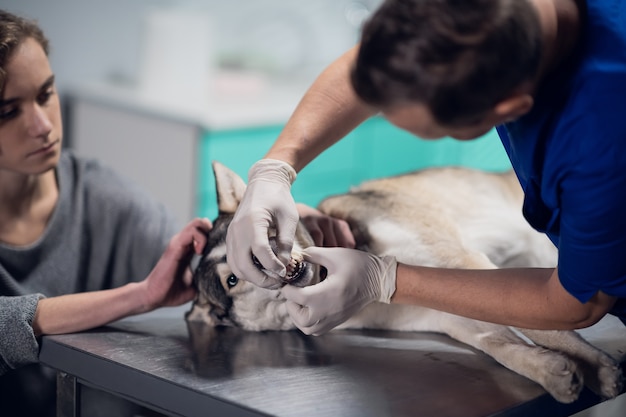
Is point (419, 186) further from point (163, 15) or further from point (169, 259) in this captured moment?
point (163, 15)

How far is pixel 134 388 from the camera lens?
1.41 metres

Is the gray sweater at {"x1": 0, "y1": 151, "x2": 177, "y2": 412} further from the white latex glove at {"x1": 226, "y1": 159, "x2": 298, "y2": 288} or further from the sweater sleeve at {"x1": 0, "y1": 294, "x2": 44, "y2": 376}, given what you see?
the white latex glove at {"x1": 226, "y1": 159, "x2": 298, "y2": 288}

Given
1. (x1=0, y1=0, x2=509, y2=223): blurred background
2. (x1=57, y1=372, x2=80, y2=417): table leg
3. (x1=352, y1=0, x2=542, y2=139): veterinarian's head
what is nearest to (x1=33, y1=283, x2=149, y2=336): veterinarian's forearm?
(x1=57, y1=372, x2=80, y2=417): table leg

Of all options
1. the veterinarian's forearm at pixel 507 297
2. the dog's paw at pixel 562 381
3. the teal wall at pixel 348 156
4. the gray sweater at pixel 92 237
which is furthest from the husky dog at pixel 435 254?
the teal wall at pixel 348 156

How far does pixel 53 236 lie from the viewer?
1965 mm

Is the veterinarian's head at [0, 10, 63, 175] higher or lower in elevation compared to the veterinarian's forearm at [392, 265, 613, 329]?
higher

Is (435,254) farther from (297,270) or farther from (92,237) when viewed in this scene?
(92,237)

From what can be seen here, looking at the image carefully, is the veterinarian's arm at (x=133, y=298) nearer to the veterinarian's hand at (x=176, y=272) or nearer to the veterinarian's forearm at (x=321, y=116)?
the veterinarian's hand at (x=176, y=272)

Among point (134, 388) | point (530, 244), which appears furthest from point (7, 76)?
point (530, 244)

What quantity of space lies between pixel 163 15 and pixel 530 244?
199 cm

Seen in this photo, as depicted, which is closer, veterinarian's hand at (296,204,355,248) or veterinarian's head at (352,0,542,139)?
veterinarian's head at (352,0,542,139)

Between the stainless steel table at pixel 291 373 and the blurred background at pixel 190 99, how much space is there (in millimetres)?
1537

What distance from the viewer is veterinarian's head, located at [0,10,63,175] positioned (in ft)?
5.87

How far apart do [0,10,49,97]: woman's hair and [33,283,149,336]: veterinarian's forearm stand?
0.49 metres
